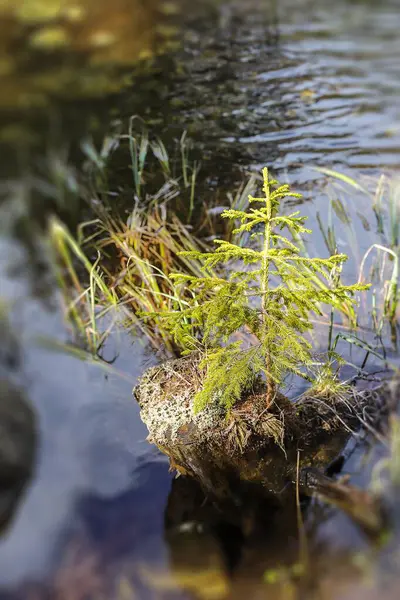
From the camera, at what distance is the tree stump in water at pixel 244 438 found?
170 centimetres

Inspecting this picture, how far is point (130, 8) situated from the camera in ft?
19.2

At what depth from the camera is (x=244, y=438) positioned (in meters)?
1.68

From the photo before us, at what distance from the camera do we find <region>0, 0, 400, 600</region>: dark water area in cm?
142

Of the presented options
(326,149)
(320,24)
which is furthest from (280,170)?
(320,24)

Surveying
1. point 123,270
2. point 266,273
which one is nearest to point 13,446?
point 123,270

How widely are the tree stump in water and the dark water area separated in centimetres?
13

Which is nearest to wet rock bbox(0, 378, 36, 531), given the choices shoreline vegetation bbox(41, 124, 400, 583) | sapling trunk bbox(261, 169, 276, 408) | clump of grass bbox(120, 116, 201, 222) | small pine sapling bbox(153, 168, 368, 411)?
shoreline vegetation bbox(41, 124, 400, 583)

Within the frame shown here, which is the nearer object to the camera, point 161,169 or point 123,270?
point 123,270

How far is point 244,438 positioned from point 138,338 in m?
0.79

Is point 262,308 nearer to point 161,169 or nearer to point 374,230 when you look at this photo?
point 374,230

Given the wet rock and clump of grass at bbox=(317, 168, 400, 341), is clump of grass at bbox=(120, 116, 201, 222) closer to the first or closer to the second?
clump of grass at bbox=(317, 168, 400, 341)

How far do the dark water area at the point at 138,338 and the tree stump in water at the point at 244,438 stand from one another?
0.13 m

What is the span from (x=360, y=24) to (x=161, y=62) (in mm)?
2642

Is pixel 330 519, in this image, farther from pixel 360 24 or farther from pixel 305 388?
pixel 360 24
